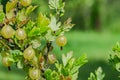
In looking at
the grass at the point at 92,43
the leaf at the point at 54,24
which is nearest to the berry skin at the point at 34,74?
the leaf at the point at 54,24

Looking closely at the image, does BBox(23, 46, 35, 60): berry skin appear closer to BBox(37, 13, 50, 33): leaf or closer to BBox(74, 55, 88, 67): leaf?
BBox(37, 13, 50, 33): leaf

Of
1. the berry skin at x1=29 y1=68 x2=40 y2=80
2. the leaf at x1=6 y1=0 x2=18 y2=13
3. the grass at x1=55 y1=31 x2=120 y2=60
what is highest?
the grass at x1=55 y1=31 x2=120 y2=60

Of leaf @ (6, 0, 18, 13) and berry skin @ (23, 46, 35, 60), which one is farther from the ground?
leaf @ (6, 0, 18, 13)

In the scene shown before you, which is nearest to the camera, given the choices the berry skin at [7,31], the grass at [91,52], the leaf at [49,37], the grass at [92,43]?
the berry skin at [7,31]

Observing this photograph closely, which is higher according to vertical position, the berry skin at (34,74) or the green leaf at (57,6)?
the green leaf at (57,6)

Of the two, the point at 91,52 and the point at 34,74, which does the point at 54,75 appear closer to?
the point at 34,74

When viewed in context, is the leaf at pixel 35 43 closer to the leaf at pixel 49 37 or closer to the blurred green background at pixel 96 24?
the leaf at pixel 49 37

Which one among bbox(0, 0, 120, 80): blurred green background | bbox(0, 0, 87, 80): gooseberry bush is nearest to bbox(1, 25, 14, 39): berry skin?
bbox(0, 0, 87, 80): gooseberry bush

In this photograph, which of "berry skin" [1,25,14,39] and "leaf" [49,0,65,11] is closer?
"berry skin" [1,25,14,39]
